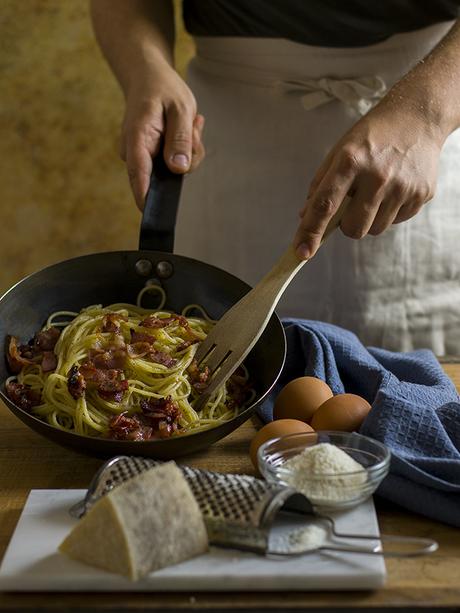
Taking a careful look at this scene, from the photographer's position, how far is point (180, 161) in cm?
188

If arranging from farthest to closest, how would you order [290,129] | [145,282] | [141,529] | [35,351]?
[290,129], [145,282], [35,351], [141,529]

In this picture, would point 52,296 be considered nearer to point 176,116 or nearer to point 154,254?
point 154,254

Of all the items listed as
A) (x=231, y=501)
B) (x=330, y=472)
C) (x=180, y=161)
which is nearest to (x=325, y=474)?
(x=330, y=472)

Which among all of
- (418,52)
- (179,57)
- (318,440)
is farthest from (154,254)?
(179,57)

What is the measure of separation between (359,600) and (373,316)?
1.35 m

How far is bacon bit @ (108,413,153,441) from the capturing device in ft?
4.89

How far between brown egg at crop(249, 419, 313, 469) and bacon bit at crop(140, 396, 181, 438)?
125mm

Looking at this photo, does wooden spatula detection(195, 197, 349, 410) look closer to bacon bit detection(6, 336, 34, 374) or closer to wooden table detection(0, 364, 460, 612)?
wooden table detection(0, 364, 460, 612)

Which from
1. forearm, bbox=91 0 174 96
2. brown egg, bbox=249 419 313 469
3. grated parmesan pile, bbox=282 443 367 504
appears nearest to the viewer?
grated parmesan pile, bbox=282 443 367 504

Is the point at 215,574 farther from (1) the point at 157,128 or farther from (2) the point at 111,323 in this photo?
(1) the point at 157,128

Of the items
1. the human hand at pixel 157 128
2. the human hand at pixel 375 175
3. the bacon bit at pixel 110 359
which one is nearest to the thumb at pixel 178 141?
the human hand at pixel 157 128

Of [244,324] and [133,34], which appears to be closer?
[244,324]

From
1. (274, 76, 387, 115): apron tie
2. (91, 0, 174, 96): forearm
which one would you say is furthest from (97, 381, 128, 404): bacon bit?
(274, 76, 387, 115): apron tie

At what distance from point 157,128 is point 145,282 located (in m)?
0.33
